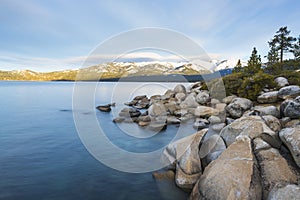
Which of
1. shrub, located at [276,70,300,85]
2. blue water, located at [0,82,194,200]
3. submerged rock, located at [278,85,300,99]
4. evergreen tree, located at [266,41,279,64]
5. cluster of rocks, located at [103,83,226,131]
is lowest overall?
blue water, located at [0,82,194,200]

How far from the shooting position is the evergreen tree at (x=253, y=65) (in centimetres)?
2486

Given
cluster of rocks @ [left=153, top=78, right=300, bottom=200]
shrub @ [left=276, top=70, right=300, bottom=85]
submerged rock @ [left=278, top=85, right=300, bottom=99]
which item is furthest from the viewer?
shrub @ [left=276, top=70, right=300, bottom=85]

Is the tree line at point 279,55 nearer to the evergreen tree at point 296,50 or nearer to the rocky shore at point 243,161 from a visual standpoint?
the evergreen tree at point 296,50

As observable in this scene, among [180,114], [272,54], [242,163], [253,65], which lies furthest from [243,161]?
[272,54]

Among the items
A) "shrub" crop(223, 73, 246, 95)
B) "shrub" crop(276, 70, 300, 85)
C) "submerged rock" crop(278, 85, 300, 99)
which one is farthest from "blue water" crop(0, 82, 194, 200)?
"shrub" crop(276, 70, 300, 85)

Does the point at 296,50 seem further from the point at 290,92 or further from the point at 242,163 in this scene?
the point at 242,163

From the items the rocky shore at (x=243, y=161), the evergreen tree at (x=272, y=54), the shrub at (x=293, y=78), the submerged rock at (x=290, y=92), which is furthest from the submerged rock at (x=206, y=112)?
the evergreen tree at (x=272, y=54)

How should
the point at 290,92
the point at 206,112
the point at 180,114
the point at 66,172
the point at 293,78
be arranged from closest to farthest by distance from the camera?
the point at 66,172, the point at 290,92, the point at 206,112, the point at 293,78, the point at 180,114

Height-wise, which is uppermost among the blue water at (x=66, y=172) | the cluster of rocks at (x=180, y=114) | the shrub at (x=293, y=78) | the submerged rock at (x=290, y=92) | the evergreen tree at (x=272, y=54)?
the evergreen tree at (x=272, y=54)

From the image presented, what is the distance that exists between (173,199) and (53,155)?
7.41 metres

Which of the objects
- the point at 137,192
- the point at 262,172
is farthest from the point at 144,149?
the point at 262,172

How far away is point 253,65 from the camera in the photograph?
2553 centimetres

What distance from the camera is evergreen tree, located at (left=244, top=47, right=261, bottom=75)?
24.9m

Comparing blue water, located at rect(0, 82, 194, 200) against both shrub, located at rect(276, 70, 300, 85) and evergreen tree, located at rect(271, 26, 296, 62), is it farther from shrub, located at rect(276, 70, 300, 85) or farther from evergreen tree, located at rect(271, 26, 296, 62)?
evergreen tree, located at rect(271, 26, 296, 62)
